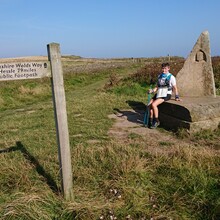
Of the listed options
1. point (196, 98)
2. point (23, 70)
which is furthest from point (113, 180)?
point (196, 98)

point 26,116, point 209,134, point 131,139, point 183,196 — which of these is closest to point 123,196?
point 183,196

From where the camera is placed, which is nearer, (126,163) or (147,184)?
(147,184)

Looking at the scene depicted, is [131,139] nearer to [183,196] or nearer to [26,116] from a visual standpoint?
[183,196]

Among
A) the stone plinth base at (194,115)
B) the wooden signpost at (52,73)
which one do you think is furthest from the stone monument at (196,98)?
the wooden signpost at (52,73)

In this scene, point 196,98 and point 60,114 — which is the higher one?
point 60,114

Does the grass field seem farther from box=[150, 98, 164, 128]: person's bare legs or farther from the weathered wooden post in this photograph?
box=[150, 98, 164, 128]: person's bare legs

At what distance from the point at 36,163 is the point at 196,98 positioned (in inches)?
173

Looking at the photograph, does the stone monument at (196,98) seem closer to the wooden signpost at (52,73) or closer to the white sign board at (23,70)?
the wooden signpost at (52,73)

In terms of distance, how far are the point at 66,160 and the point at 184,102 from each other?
3920 millimetres

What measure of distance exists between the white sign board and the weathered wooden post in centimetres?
12

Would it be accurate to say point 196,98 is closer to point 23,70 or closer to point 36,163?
point 36,163

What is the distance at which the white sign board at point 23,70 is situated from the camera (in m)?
3.24

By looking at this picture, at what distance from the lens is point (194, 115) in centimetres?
592

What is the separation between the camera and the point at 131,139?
5.81 metres
